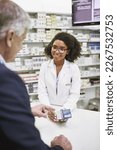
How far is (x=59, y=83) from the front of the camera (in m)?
3.11

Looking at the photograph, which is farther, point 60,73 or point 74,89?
point 60,73

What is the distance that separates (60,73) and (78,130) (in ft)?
4.05

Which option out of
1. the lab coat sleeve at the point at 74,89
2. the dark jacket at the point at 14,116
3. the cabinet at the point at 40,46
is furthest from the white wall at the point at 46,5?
the dark jacket at the point at 14,116

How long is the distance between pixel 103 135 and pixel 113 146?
10cm

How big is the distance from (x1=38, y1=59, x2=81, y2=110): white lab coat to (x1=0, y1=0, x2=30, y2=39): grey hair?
5.70ft

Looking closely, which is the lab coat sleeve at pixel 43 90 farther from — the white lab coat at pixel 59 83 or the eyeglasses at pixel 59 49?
the eyeglasses at pixel 59 49

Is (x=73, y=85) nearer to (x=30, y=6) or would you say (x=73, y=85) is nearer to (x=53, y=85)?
(x=53, y=85)

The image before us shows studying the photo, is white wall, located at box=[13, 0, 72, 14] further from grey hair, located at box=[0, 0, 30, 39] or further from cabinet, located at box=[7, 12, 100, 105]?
grey hair, located at box=[0, 0, 30, 39]

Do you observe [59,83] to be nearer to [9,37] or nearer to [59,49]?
[59,49]

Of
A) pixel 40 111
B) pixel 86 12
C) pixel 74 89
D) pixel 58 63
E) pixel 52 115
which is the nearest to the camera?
pixel 40 111

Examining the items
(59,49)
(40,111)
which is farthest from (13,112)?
(59,49)

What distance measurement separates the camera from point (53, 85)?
3.04 metres

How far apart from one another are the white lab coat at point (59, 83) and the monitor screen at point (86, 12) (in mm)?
1344

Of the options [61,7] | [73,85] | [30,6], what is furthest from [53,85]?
[61,7]
